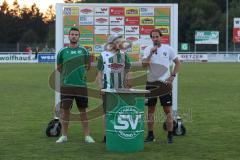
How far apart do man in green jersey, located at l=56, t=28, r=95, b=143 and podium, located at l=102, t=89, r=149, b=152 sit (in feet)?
3.11

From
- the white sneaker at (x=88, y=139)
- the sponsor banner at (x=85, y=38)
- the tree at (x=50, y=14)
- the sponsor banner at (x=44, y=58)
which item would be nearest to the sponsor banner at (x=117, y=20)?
the sponsor banner at (x=85, y=38)

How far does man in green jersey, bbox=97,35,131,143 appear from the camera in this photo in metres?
10.2

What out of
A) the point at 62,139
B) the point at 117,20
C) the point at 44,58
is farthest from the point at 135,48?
the point at 44,58

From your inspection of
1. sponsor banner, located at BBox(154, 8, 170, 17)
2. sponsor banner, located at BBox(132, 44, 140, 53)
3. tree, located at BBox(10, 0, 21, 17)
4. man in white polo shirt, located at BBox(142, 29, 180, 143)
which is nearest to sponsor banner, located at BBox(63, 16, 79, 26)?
sponsor banner, located at BBox(132, 44, 140, 53)

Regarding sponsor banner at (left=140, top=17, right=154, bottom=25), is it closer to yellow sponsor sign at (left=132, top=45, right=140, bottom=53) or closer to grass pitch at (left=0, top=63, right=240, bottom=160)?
yellow sponsor sign at (left=132, top=45, right=140, bottom=53)

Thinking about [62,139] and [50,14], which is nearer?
[62,139]

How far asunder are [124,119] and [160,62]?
136 cm

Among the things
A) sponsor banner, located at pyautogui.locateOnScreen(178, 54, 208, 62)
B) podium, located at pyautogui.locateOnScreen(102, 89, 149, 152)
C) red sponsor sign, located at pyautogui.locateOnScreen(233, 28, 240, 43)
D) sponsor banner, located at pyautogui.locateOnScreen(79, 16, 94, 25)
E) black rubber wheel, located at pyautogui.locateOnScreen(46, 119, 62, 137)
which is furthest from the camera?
red sponsor sign, located at pyautogui.locateOnScreen(233, 28, 240, 43)

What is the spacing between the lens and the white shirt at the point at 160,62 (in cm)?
1026

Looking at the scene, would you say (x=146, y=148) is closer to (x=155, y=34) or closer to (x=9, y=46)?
(x=155, y=34)

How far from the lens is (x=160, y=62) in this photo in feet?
33.7

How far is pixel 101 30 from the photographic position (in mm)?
12352

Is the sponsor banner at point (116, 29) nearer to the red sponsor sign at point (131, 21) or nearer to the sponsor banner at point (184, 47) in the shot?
the red sponsor sign at point (131, 21)

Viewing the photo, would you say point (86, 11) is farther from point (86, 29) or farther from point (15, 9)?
point (15, 9)
